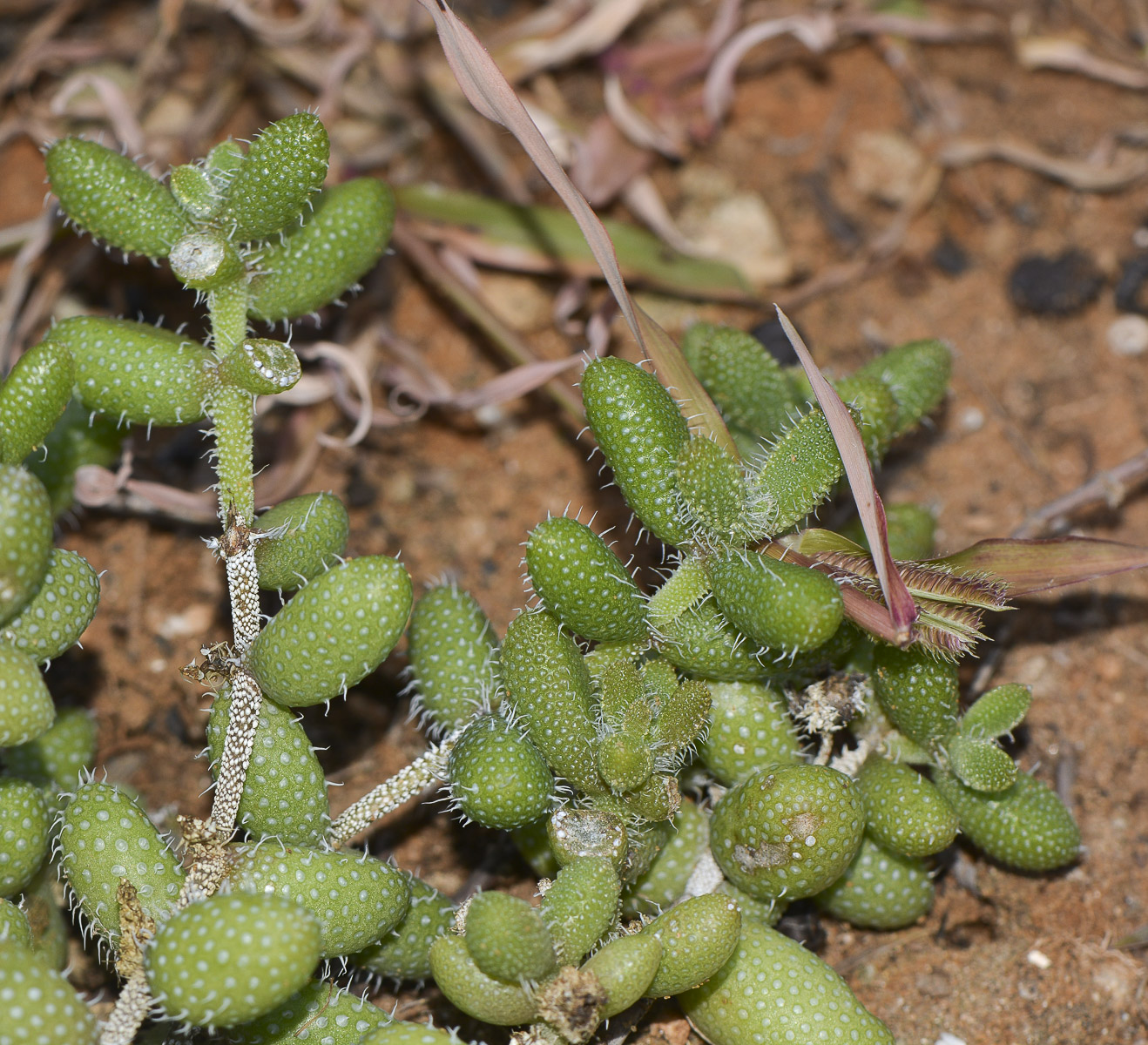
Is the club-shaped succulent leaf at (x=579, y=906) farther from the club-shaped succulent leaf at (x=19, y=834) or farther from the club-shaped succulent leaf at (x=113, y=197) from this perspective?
the club-shaped succulent leaf at (x=113, y=197)

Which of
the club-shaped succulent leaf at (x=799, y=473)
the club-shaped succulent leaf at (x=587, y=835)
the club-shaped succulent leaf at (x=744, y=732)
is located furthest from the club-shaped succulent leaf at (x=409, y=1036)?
the club-shaped succulent leaf at (x=799, y=473)

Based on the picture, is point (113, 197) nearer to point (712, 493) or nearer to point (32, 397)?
point (32, 397)

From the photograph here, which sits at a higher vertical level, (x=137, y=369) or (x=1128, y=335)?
(x=137, y=369)

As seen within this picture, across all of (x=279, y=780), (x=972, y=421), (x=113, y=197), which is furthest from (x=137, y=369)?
(x=972, y=421)

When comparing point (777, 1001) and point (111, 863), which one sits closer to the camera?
point (111, 863)

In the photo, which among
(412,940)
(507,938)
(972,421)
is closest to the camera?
(507,938)

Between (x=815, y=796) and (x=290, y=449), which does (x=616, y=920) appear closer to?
(x=815, y=796)

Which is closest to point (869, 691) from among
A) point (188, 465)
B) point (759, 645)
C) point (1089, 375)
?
point (759, 645)
